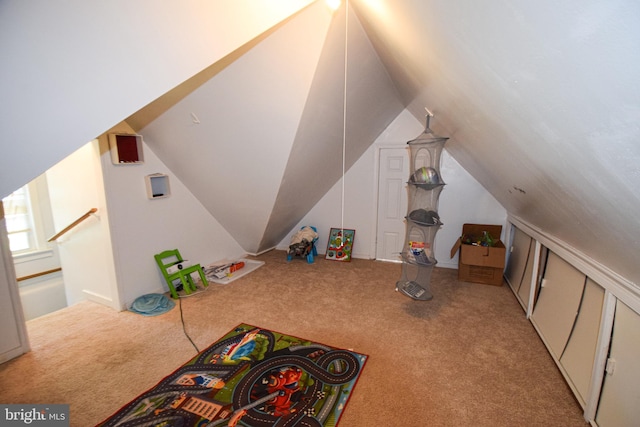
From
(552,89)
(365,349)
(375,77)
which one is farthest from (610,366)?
(375,77)

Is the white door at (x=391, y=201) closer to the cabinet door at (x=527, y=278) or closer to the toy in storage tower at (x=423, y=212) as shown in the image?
the toy in storage tower at (x=423, y=212)

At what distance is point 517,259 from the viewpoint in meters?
3.28

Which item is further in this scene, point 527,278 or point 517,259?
point 517,259

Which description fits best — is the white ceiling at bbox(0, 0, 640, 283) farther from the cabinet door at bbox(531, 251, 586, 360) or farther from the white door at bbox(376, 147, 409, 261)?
the white door at bbox(376, 147, 409, 261)

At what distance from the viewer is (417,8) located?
115 cm

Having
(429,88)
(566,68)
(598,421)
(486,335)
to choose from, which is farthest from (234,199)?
(598,421)

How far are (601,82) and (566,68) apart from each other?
0.30ft

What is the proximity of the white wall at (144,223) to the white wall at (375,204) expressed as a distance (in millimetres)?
1700

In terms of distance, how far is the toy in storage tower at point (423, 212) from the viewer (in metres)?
2.79

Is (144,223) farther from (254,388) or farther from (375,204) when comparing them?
(375,204)

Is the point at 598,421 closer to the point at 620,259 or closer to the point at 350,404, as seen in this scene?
the point at 620,259

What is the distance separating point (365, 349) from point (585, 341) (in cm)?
144

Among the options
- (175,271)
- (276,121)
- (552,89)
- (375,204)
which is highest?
(276,121)

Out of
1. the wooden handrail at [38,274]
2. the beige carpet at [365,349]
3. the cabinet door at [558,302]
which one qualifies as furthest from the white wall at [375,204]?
the wooden handrail at [38,274]
